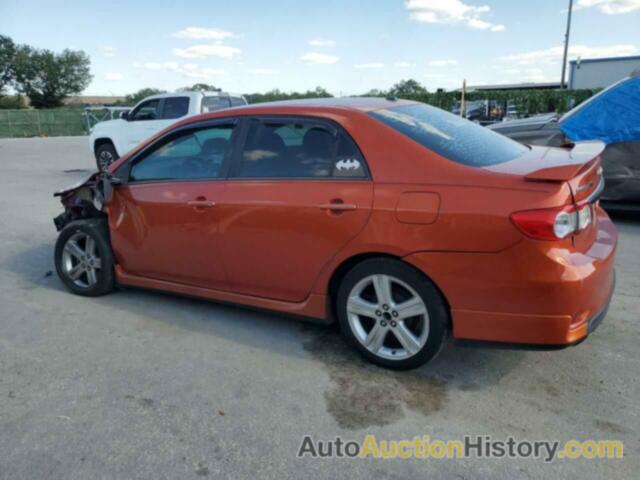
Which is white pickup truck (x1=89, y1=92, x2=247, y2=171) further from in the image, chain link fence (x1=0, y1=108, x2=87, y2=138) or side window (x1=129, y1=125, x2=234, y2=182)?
chain link fence (x1=0, y1=108, x2=87, y2=138)

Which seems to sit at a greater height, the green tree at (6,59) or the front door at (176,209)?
the green tree at (6,59)

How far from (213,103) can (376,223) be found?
962cm

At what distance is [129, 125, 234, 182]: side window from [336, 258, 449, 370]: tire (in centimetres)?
134

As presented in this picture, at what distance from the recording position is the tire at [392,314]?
3.00 metres

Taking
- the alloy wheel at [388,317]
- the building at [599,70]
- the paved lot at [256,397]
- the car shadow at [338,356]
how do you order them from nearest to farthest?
the paved lot at [256,397], the car shadow at [338,356], the alloy wheel at [388,317], the building at [599,70]

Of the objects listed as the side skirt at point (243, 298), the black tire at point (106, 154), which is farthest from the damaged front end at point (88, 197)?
the black tire at point (106, 154)

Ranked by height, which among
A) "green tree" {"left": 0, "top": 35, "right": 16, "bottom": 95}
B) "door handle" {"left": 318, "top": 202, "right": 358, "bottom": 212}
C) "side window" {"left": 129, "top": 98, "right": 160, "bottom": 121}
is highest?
"green tree" {"left": 0, "top": 35, "right": 16, "bottom": 95}

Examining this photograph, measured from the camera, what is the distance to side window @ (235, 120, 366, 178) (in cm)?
328

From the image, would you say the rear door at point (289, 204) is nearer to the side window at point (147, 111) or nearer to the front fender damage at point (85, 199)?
the front fender damage at point (85, 199)

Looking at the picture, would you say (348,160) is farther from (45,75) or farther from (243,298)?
(45,75)

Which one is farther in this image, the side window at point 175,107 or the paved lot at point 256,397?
the side window at point 175,107

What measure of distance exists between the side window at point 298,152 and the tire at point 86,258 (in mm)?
1609

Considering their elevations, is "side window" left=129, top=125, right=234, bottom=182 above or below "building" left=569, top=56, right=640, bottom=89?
below

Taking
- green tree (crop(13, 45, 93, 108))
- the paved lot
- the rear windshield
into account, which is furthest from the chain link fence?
the rear windshield
